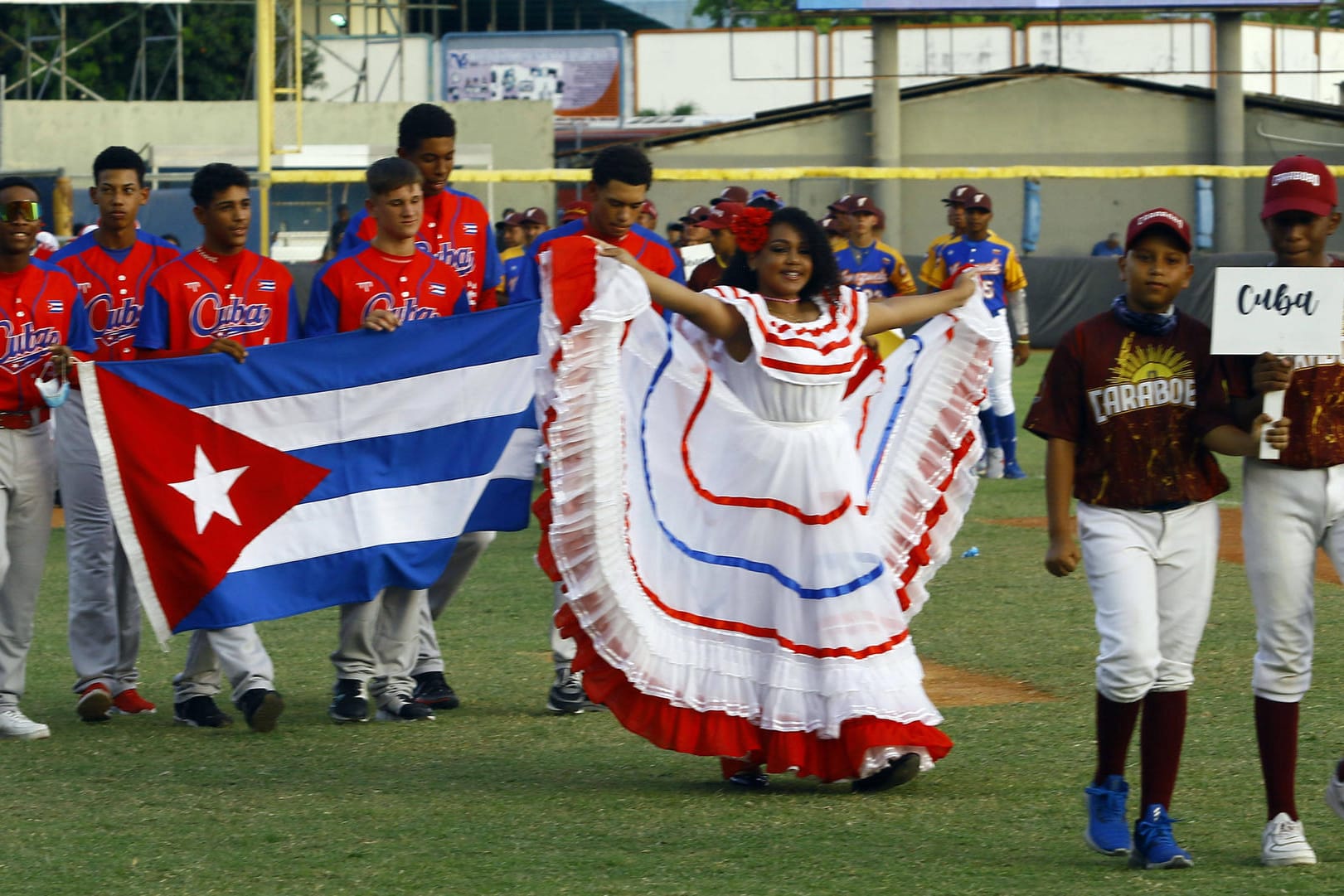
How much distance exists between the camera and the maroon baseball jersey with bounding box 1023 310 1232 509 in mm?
4969

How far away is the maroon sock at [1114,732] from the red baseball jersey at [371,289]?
3266 mm

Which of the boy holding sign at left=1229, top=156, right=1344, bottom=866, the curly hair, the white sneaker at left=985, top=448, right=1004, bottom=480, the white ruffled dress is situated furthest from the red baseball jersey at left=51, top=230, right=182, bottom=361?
the white sneaker at left=985, top=448, right=1004, bottom=480

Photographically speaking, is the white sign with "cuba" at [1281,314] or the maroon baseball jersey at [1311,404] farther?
the maroon baseball jersey at [1311,404]

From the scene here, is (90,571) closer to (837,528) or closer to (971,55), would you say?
(837,528)

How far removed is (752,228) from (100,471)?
274cm

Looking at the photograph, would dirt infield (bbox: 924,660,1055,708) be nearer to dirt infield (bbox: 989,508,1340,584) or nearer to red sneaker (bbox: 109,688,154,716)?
dirt infield (bbox: 989,508,1340,584)

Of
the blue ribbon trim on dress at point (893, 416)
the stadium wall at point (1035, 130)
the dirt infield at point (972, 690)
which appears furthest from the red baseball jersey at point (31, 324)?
the stadium wall at point (1035, 130)

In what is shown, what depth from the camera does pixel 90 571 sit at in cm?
714

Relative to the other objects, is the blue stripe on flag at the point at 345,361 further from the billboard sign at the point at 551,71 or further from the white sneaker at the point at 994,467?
the billboard sign at the point at 551,71

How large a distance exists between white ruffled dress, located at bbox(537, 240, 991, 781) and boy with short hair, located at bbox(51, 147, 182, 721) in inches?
82.6

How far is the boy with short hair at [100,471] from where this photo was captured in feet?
23.3

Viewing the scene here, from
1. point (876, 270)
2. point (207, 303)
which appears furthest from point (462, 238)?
point (876, 270)

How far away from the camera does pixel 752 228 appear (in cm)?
596

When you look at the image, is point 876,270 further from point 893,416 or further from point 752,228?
point 752,228
